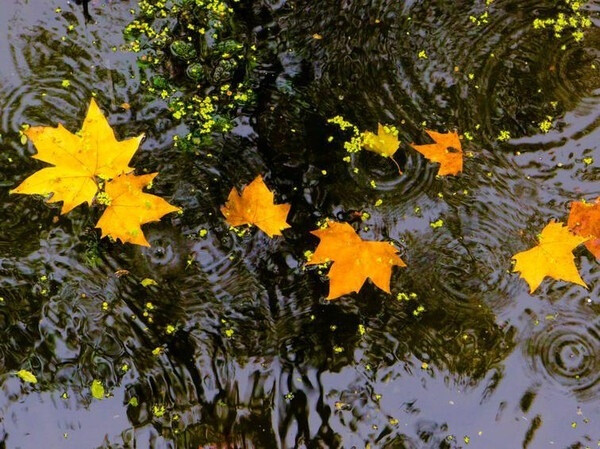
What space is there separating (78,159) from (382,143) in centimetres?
100

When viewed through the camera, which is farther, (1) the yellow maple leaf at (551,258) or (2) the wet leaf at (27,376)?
(1) the yellow maple leaf at (551,258)

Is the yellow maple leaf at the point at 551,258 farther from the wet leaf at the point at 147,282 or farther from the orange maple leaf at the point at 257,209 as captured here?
the wet leaf at the point at 147,282

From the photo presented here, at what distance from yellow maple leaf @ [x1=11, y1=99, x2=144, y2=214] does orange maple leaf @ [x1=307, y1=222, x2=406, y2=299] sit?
687 millimetres

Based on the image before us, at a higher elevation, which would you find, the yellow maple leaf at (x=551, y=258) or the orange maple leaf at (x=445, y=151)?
A: the orange maple leaf at (x=445, y=151)

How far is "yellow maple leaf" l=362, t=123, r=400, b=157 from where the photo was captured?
2.00 meters

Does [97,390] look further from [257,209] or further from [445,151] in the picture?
[445,151]

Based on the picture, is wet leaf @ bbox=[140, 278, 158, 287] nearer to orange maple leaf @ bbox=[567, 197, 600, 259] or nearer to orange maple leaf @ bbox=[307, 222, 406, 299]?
orange maple leaf @ bbox=[307, 222, 406, 299]

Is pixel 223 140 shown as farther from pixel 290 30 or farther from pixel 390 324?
pixel 390 324

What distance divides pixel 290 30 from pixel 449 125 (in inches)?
26.5

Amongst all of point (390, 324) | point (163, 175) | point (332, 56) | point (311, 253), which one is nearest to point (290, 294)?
point (311, 253)

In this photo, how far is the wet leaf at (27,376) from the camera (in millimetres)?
1792

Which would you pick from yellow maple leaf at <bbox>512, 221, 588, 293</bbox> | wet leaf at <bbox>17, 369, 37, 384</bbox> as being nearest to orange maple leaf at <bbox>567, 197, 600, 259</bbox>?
yellow maple leaf at <bbox>512, 221, 588, 293</bbox>

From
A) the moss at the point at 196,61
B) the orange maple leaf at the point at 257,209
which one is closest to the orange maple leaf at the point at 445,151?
the orange maple leaf at the point at 257,209

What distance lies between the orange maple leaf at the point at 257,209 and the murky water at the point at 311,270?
0.12 feet
